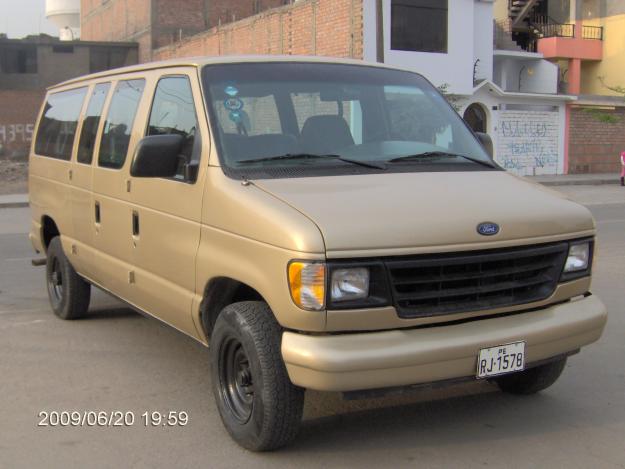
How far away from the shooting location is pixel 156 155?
4.42 m

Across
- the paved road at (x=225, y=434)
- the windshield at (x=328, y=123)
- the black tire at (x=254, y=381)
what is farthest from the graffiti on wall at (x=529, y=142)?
the black tire at (x=254, y=381)

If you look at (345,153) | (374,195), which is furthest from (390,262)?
(345,153)

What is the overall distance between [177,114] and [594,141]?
33845 mm

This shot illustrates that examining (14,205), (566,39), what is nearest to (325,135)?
(14,205)

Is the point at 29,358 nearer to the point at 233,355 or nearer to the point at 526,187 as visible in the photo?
the point at 233,355

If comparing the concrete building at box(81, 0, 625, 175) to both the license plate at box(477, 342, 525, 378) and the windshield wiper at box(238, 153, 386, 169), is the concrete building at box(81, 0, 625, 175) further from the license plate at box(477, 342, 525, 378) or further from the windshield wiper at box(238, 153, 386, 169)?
the license plate at box(477, 342, 525, 378)

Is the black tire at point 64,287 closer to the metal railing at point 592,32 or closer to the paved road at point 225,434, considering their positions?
the paved road at point 225,434

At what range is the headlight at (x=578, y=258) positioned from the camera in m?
4.20

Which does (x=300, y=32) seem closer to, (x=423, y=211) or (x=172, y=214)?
(x=172, y=214)

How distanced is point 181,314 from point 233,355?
584 millimetres

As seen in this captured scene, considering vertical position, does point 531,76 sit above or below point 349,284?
above

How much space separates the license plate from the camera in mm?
3787

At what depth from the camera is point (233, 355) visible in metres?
4.18

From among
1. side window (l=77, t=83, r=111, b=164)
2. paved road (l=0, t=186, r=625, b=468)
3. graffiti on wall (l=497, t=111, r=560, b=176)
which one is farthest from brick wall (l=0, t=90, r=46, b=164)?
paved road (l=0, t=186, r=625, b=468)
